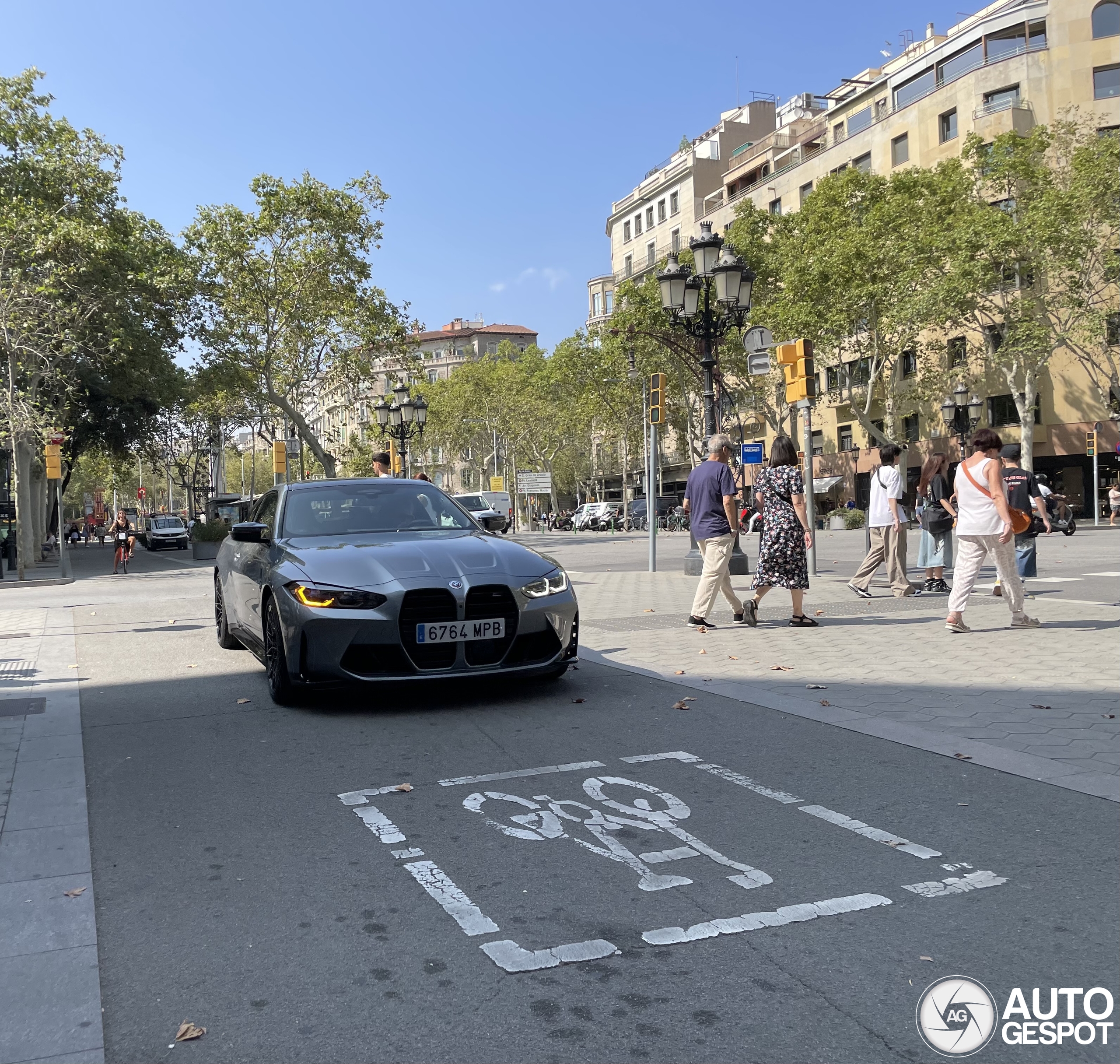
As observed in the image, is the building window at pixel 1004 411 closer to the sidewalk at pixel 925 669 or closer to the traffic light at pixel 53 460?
the traffic light at pixel 53 460

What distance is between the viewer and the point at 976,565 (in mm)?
9406

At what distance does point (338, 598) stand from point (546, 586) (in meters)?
1.31

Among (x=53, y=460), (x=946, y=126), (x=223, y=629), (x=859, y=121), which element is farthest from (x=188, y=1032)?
(x=859, y=121)

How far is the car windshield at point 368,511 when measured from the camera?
25.8 ft

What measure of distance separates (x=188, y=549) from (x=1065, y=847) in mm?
49399

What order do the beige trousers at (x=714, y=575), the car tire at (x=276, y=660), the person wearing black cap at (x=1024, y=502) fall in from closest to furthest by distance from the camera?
the car tire at (x=276, y=660) < the beige trousers at (x=714, y=575) < the person wearing black cap at (x=1024, y=502)

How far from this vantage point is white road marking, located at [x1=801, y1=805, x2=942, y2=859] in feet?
13.0

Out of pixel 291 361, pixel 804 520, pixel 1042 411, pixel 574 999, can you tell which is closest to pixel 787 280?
pixel 1042 411

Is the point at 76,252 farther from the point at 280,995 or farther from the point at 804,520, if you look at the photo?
the point at 280,995

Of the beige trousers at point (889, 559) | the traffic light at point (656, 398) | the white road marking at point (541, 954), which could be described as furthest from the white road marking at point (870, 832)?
the traffic light at point (656, 398)

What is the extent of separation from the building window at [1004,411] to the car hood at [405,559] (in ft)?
145

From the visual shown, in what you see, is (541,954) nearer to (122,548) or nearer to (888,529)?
(888,529)

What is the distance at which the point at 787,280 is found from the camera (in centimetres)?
4344

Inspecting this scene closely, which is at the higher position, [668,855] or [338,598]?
[338,598]
